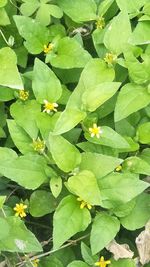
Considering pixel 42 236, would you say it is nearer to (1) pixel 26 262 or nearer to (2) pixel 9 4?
(1) pixel 26 262

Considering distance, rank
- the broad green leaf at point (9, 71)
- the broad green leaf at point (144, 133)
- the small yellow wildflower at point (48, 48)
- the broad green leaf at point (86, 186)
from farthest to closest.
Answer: the small yellow wildflower at point (48, 48) → the broad green leaf at point (144, 133) → the broad green leaf at point (9, 71) → the broad green leaf at point (86, 186)

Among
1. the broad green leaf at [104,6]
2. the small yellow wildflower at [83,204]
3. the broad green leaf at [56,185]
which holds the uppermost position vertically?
the broad green leaf at [104,6]

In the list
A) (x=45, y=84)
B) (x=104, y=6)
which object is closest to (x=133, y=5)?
(x=104, y=6)

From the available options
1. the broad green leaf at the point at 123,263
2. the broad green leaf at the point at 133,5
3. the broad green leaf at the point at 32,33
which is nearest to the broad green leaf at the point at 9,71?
the broad green leaf at the point at 32,33

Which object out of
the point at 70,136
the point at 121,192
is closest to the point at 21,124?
the point at 70,136

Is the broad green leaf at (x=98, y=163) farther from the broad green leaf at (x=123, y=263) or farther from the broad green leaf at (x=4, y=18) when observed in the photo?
the broad green leaf at (x=4, y=18)
